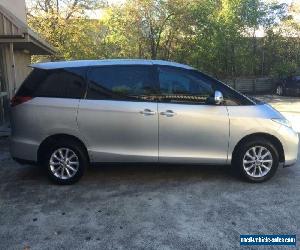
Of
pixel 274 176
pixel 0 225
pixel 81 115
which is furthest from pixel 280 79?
pixel 0 225

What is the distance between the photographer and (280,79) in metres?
23.0

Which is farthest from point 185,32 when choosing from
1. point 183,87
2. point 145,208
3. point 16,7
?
point 145,208

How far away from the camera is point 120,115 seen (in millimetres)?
5590

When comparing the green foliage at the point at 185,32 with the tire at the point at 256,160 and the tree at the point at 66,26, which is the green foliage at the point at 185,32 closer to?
the tree at the point at 66,26

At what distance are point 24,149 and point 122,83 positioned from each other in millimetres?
1734

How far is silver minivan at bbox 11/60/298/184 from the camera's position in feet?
18.4

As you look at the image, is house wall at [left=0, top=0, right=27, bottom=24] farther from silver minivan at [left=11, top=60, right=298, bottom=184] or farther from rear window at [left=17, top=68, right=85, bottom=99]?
silver minivan at [left=11, top=60, right=298, bottom=184]

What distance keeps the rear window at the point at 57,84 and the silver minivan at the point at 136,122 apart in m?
0.01

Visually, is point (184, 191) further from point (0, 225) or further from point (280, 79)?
point (280, 79)

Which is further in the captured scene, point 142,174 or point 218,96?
point 142,174

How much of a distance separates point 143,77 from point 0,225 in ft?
9.12

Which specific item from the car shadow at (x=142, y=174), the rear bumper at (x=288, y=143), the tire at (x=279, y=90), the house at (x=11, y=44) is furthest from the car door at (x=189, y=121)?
the tire at (x=279, y=90)

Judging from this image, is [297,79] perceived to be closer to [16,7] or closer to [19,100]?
[16,7]

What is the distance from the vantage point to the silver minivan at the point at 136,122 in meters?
5.61
